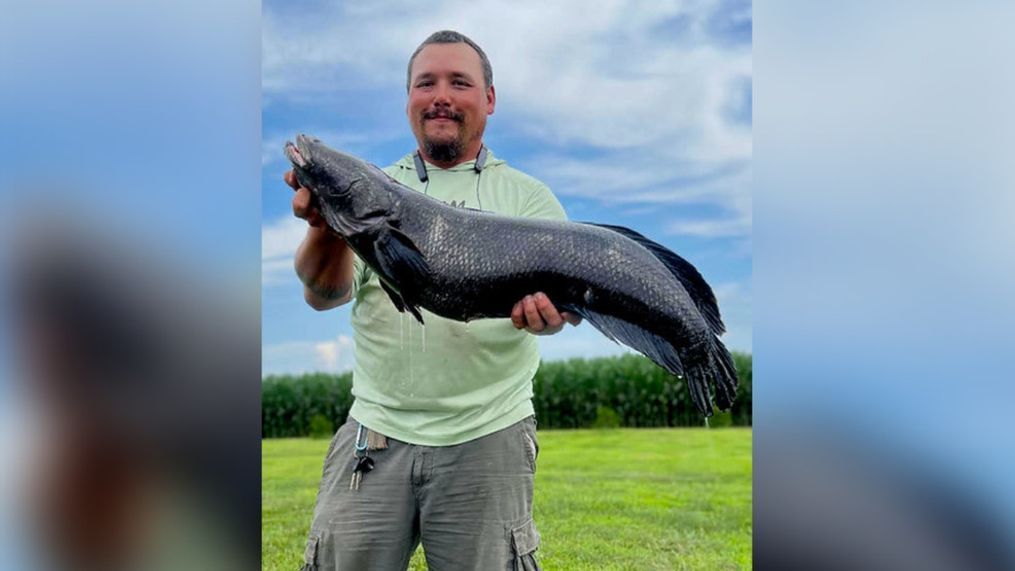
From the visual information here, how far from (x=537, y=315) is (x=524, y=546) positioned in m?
0.87

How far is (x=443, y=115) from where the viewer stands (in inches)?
106

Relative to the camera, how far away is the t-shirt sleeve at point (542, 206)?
2.69 meters

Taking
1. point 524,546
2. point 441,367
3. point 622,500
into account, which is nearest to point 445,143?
point 441,367

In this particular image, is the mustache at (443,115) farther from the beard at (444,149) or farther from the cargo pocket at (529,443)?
the cargo pocket at (529,443)

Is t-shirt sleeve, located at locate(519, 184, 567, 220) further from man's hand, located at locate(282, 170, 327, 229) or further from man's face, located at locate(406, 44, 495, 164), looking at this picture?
man's hand, located at locate(282, 170, 327, 229)

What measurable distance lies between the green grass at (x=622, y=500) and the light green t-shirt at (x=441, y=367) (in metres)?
2.81

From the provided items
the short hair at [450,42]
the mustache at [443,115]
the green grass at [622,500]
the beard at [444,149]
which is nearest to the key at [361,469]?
the beard at [444,149]

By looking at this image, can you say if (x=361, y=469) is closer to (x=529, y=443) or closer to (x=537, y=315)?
(x=529, y=443)

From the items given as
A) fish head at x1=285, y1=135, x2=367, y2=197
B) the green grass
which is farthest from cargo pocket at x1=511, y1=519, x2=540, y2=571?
the green grass

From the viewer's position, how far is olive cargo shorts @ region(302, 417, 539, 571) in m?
2.63

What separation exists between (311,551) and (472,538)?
56 cm

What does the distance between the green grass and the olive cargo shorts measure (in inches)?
103
